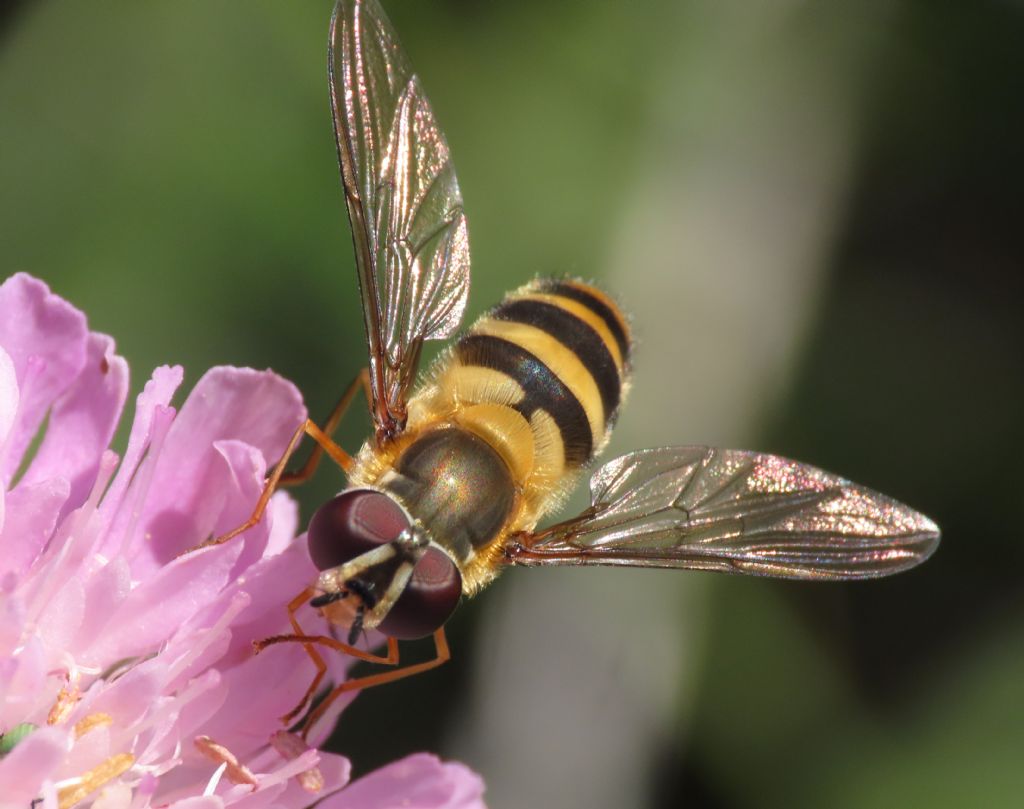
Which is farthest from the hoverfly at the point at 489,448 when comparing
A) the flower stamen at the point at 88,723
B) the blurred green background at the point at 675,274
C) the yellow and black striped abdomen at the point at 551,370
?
the blurred green background at the point at 675,274

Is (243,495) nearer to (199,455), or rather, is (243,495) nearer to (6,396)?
(199,455)

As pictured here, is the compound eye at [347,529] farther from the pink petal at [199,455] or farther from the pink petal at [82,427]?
the pink petal at [82,427]

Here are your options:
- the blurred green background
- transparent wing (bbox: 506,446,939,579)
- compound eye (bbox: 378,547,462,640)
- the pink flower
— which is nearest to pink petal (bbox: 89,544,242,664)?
the pink flower

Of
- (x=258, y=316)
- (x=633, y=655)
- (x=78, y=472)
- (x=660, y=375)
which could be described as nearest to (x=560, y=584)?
(x=633, y=655)

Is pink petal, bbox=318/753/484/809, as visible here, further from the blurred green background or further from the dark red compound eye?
the blurred green background

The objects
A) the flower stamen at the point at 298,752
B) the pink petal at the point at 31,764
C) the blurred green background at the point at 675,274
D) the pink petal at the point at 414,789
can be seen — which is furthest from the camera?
the blurred green background at the point at 675,274

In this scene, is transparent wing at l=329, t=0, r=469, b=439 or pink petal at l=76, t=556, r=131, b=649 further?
transparent wing at l=329, t=0, r=469, b=439

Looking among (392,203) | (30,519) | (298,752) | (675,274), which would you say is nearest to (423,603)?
(298,752)

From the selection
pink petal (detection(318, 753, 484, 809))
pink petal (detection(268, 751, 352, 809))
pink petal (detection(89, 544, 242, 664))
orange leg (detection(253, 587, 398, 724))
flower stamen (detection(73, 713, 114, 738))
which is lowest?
pink petal (detection(318, 753, 484, 809))
